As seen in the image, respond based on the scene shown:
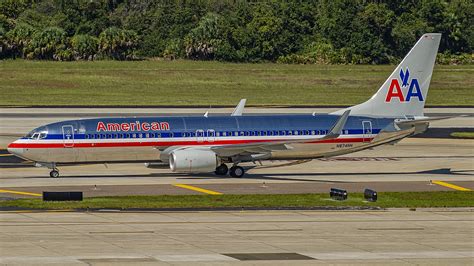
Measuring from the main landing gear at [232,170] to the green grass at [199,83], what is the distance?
178 ft

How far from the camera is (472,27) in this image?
171 meters

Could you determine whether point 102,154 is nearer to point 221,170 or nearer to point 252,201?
point 221,170

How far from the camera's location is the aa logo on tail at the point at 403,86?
65312 millimetres

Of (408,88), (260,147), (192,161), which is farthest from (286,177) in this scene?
(408,88)

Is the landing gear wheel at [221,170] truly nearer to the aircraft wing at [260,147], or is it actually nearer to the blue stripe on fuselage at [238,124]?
the aircraft wing at [260,147]

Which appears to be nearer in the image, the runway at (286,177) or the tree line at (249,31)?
the runway at (286,177)

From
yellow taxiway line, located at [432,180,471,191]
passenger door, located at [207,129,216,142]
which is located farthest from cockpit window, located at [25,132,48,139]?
yellow taxiway line, located at [432,180,471,191]

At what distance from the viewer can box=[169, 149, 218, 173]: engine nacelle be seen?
5881 centimetres

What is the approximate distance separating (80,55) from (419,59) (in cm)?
9459

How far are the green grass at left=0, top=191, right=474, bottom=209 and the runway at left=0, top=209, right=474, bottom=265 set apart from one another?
191 centimetres

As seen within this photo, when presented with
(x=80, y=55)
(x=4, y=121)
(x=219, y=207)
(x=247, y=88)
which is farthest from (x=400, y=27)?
(x=219, y=207)

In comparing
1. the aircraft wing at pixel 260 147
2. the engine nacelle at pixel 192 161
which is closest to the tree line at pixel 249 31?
the aircraft wing at pixel 260 147

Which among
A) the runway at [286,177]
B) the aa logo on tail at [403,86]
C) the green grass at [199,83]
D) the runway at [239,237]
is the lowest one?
the runway at [239,237]

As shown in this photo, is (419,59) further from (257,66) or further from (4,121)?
(257,66)
